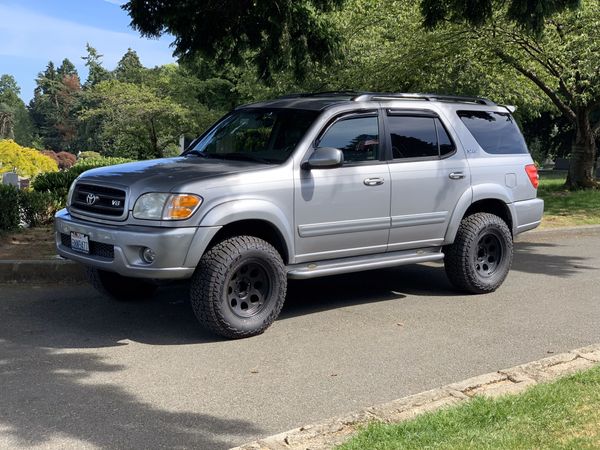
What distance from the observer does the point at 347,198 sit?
241 inches

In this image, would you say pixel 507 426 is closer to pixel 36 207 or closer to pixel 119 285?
pixel 119 285

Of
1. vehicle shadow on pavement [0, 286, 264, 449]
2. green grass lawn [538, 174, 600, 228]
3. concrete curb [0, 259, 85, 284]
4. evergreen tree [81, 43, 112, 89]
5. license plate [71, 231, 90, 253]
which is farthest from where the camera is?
evergreen tree [81, 43, 112, 89]

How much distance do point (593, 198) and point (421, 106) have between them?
1096 centimetres

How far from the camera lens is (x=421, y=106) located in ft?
22.9

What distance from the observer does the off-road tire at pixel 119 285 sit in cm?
657

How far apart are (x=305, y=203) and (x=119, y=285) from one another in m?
2.15

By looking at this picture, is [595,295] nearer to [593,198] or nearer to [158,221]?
[158,221]

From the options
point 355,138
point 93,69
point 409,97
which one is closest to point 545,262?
point 409,97

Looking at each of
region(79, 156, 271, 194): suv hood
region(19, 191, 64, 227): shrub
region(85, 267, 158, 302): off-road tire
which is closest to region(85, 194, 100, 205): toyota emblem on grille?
region(79, 156, 271, 194): suv hood

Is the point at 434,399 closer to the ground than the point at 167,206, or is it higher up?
closer to the ground

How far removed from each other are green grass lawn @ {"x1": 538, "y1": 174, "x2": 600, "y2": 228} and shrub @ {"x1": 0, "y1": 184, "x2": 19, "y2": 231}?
8.96 meters

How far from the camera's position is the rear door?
6539 mm

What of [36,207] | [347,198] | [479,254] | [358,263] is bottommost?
[479,254]

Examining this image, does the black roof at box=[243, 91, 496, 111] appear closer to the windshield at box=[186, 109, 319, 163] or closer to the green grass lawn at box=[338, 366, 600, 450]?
the windshield at box=[186, 109, 319, 163]
